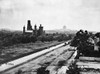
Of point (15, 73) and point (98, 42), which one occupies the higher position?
point (98, 42)

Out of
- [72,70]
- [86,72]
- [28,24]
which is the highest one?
[28,24]

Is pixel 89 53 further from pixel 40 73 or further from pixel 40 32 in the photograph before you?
pixel 40 32

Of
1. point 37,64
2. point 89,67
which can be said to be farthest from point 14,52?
point 89,67

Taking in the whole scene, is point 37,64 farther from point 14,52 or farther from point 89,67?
point 14,52

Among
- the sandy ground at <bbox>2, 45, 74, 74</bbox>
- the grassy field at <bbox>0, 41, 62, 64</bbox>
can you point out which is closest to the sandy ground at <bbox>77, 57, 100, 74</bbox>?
the sandy ground at <bbox>2, 45, 74, 74</bbox>

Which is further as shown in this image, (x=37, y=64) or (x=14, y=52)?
(x=14, y=52)

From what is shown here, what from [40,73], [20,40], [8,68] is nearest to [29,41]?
[20,40]

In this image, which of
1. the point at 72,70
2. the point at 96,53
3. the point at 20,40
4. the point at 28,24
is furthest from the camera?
the point at 28,24

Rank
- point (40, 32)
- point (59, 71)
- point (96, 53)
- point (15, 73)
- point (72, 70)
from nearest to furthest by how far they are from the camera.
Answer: point (72, 70) < point (15, 73) < point (59, 71) < point (96, 53) < point (40, 32)

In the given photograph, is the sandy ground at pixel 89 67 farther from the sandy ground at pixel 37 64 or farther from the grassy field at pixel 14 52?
the grassy field at pixel 14 52

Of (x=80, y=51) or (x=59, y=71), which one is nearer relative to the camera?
(x=59, y=71)

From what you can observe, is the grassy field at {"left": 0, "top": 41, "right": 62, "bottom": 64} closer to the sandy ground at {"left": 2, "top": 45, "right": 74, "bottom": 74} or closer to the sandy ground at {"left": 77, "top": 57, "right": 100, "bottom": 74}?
the sandy ground at {"left": 2, "top": 45, "right": 74, "bottom": 74}
